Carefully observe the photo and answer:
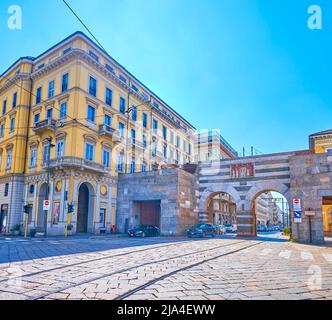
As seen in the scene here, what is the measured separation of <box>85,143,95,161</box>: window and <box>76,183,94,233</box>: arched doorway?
2572 millimetres

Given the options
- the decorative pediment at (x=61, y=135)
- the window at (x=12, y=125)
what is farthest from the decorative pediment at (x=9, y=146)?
the decorative pediment at (x=61, y=135)

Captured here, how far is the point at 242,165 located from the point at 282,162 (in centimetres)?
346

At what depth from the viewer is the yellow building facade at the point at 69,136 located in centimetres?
2673

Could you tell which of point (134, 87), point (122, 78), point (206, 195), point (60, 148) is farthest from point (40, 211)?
point (134, 87)

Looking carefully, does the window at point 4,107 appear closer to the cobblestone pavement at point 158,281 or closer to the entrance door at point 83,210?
the entrance door at point 83,210

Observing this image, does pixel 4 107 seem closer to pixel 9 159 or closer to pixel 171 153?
pixel 9 159

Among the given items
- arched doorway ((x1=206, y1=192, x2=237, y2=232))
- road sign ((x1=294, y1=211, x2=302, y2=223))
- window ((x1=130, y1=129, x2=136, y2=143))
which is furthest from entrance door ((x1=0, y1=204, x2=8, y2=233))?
arched doorway ((x1=206, y1=192, x2=237, y2=232))

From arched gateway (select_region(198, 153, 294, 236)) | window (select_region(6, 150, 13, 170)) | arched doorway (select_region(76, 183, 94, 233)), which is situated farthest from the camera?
window (select_region(6, 150, 13, 170))

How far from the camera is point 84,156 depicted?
2748cm

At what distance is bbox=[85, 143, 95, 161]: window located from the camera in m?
27.9

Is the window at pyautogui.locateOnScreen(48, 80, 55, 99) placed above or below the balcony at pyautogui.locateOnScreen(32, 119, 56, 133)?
above

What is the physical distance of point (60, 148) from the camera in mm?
27719

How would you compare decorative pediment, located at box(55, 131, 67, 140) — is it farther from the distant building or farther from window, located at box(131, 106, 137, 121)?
the distant building

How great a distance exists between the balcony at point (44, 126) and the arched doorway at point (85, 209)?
6306 millimetres
